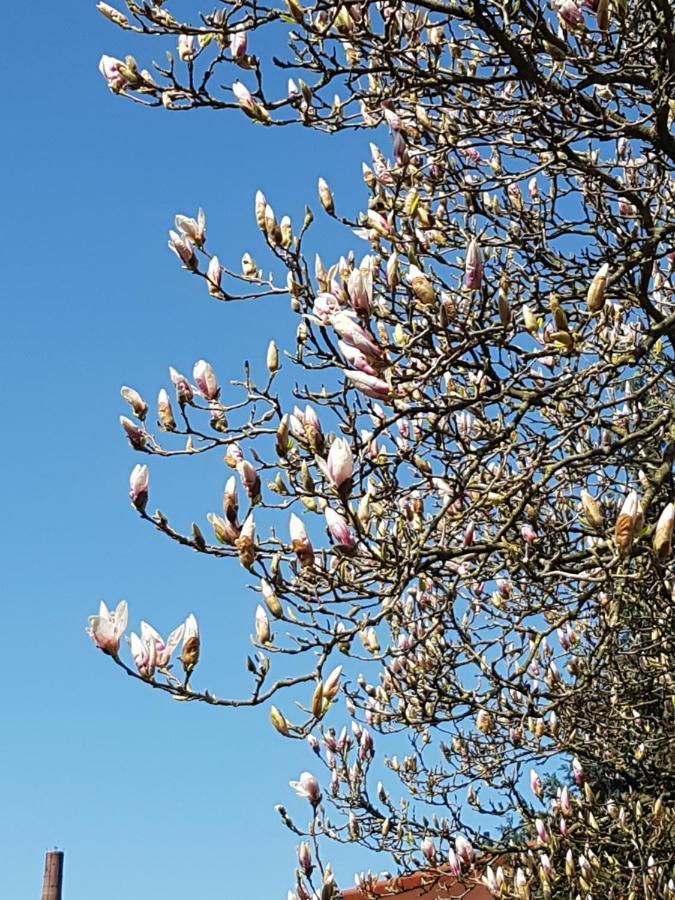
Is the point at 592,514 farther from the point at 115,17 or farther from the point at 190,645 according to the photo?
the point at 115,17

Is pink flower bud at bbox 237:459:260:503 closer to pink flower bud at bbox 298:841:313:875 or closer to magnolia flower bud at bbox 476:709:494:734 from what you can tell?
pink flower bud at bbox 298:841:313:875

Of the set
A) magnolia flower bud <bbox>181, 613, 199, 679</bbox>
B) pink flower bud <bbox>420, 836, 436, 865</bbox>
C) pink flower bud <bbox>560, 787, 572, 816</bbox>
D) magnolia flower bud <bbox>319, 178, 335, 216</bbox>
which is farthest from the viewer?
pink flower bud <bbox>420, 836, 436, 865</bbox>

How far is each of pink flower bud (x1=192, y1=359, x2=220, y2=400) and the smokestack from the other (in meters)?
14.4

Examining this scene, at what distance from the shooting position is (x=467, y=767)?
218 inches

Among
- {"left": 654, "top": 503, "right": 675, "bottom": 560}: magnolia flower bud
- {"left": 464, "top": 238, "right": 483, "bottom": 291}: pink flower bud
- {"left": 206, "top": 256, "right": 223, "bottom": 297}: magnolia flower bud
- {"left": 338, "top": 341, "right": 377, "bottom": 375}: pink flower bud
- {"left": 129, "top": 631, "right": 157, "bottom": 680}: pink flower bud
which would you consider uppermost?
{"left": 206, "top": 256, "right": 223, "bottom": 297}: magnolia flower bud

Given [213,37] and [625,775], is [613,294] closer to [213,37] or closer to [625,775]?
[213,37]

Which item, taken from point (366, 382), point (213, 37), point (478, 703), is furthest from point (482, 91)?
point (478, 703)

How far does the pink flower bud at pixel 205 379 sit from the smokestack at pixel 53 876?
47.3 ft

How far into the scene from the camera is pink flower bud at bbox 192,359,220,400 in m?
3.42

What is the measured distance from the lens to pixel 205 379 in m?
3.43

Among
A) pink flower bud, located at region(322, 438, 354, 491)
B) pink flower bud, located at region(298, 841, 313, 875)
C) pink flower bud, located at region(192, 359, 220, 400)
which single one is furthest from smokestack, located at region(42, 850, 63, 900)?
pink flower bud, located at region(322, 438, 354, 491)

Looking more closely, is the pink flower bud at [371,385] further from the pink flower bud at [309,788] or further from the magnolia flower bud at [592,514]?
the pink flower bud at [309,788]

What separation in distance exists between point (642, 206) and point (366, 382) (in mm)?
1763

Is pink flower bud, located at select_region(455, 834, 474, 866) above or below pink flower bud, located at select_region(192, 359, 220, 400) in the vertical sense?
below
